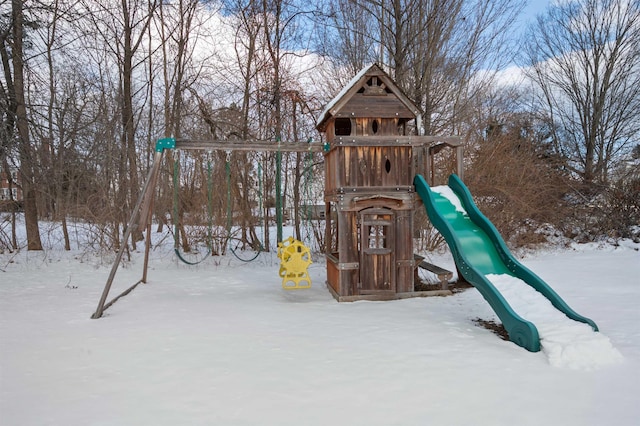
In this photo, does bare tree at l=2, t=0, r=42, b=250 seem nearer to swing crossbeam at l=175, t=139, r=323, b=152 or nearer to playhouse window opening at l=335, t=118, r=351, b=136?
swing crossbeam at l=175, t=139, r=323, b=152

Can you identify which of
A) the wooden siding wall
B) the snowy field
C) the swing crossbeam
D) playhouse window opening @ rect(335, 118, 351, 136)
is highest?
playhouse window opening @ rect(335, 118, 351, 136)

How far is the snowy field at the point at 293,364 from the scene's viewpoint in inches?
128

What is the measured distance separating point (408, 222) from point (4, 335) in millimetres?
6101

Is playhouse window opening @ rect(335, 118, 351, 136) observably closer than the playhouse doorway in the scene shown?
No

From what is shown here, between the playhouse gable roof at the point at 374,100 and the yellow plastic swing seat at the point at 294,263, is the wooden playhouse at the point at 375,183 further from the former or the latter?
the yellow plastic swing seat at the point at 294,263

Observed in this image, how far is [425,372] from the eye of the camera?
3.97m

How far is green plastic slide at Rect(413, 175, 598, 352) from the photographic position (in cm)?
470

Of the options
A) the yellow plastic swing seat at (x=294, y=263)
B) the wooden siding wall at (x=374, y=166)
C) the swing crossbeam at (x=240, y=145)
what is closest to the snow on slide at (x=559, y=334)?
the wooden siding wall at (x=374, y=166)

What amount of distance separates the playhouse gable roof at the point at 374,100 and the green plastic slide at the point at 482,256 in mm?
1250

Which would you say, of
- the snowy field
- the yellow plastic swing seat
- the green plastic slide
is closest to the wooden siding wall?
the green plastic slide

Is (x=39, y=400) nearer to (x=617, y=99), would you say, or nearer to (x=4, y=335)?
(x=4, y=335)

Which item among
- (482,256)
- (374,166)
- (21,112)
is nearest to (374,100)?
(374,166)

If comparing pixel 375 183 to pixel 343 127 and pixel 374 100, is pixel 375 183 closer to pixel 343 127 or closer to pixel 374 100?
pixel 374 100

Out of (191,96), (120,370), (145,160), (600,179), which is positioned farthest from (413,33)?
(120,370)
